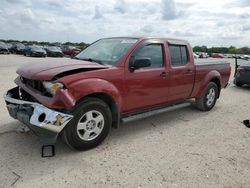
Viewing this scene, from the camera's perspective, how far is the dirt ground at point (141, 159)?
3.37 meters

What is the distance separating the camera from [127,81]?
4.59 metres

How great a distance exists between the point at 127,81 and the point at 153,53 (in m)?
1.01

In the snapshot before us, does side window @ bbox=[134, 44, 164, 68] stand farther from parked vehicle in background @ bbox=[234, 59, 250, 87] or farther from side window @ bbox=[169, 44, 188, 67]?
parked vehicle in background @ bbox=[234, 59, 250, 87]

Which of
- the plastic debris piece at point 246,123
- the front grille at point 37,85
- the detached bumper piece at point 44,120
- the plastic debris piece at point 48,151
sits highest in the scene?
the front grille at point 37,85

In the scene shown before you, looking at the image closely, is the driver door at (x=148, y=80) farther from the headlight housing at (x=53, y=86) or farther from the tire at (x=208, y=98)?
the tire at (x=208, y=98)

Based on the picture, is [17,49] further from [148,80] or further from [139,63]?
[139,63]

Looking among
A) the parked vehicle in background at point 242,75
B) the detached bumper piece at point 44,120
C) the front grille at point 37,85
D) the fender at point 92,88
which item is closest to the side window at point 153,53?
the fender at point 92,88

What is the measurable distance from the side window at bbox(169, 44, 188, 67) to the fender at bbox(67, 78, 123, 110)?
180 centimetres

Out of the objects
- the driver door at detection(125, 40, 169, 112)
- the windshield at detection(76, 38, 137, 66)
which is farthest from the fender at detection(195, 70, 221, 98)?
the windshield at detection(76, 38, 137, 66)

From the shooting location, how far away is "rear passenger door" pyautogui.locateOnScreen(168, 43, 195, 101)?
560 centimetres

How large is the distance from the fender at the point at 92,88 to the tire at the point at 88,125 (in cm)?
15

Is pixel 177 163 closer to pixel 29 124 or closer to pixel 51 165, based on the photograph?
pixel 51 165

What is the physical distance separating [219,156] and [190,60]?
2.64 metres

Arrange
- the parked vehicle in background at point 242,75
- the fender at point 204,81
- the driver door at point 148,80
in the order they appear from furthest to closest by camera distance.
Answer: the parked vehicle in background at point 242,75, the fender at point 204,81, the driver door at point 148,80
